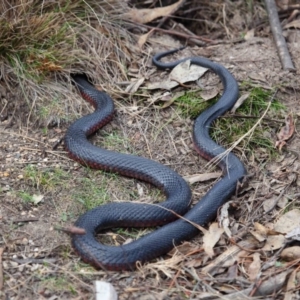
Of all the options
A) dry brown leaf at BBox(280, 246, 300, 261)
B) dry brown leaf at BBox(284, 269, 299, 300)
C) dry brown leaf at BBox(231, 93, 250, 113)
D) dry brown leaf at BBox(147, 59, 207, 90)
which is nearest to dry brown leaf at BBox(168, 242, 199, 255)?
dry brown leaf at BBox(280, 246, 300, 261)

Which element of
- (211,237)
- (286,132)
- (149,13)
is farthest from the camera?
(149,13)

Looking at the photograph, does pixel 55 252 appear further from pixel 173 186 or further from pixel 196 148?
pixel 196 148

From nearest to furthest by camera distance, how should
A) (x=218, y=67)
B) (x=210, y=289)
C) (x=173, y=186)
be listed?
1. (x=210, y=289)
2. (x=173, y=186)
3. (x=218, y=67)

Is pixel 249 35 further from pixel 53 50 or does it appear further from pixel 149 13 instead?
pixel 53 50

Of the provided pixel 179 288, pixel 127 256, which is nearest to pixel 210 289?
pixel 179 288

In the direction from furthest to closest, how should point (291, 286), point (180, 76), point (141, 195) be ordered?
point (180, 76), point (141, 195), point (291, 286)

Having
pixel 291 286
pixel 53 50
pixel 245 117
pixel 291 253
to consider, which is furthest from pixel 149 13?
pixel 291 286

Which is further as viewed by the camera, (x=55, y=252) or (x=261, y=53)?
(x=261, y=53)
